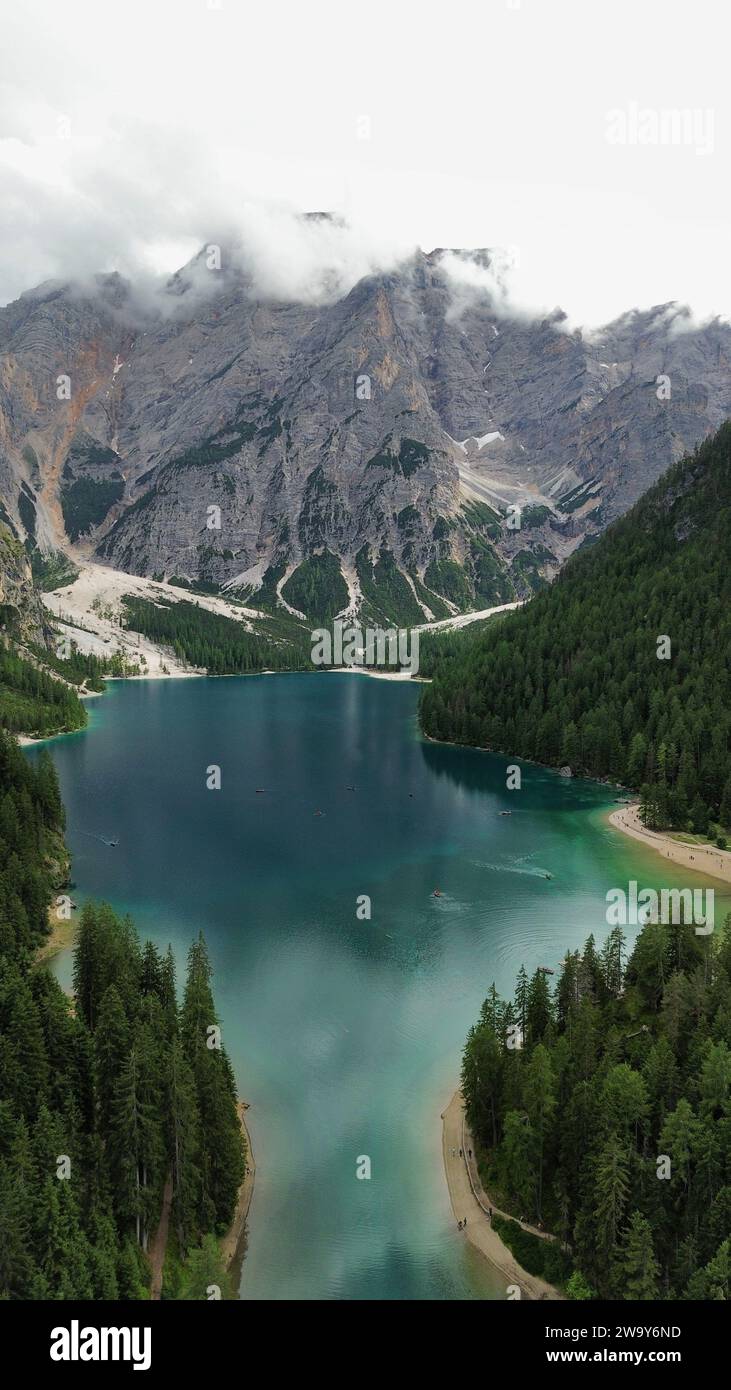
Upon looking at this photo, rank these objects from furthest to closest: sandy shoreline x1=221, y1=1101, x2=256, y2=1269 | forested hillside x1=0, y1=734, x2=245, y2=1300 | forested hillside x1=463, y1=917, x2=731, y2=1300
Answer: sandy shoreline x1=221, y1=1101, x2=256, y2=1269, forested hillside x1=463, y1=917, x2=731, y2=1300, forested hillside x1=0, y1=734, x2=245, y2=1300

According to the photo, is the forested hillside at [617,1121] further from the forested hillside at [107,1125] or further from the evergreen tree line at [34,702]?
the evergreen tree line at [34,702]

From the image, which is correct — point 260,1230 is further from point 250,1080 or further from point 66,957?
point 66,957

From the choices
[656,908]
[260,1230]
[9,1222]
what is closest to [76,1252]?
[9,1222]

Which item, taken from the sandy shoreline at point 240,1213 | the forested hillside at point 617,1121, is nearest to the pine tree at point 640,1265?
the forested hillside at point 617,1121

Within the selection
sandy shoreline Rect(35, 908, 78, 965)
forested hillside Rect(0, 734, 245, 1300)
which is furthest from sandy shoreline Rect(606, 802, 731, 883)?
sandy shoreline Rect(35, 908, 78, 965)

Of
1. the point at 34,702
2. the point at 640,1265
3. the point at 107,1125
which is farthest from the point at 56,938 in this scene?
the point at 34,702

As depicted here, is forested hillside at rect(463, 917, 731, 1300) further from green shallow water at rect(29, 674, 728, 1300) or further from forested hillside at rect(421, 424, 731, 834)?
forested hillside at rect(421, 424, 731, 834)

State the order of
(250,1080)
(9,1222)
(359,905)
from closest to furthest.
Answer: (9,1222), (250,1080), (359,905)
